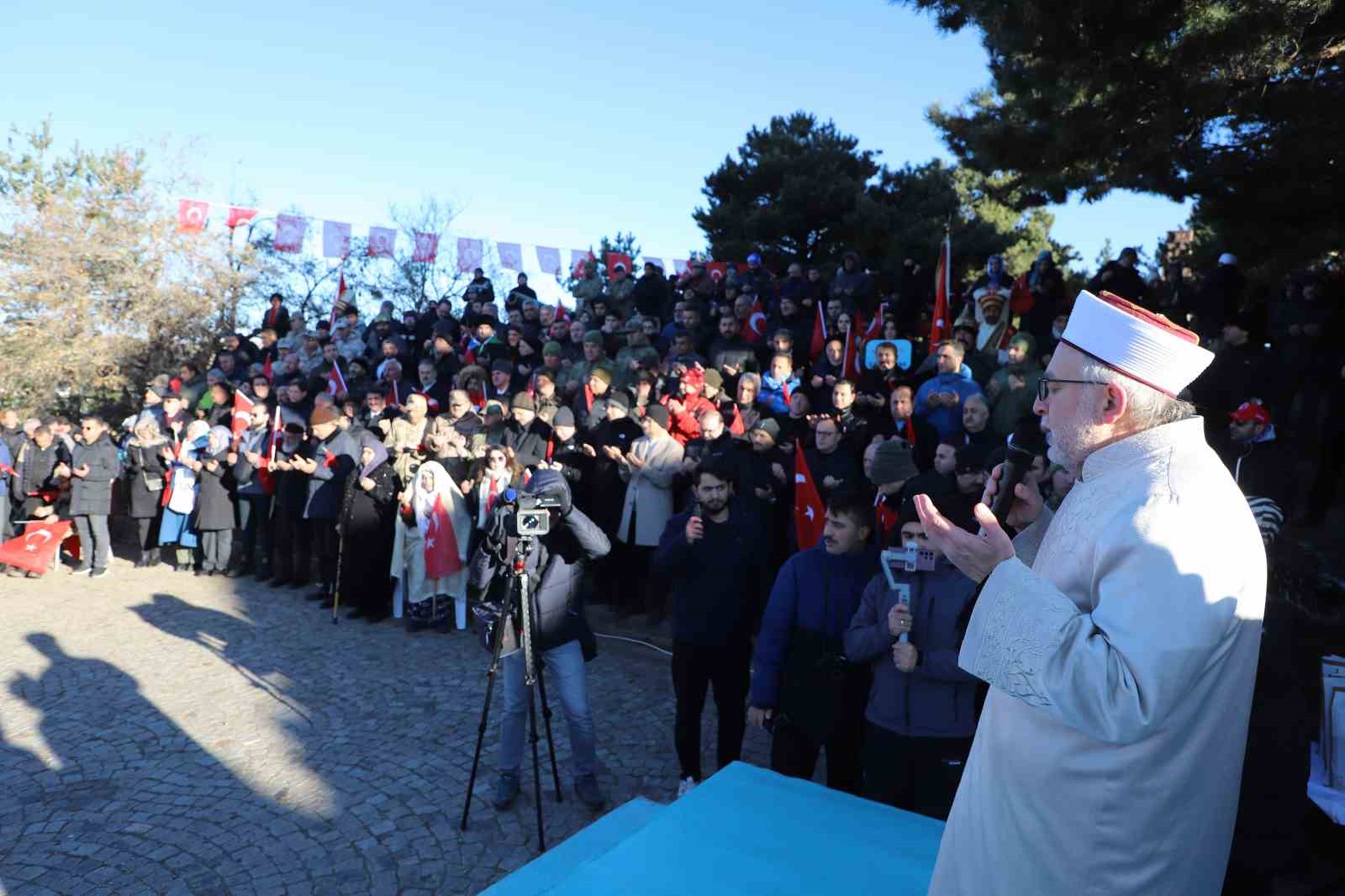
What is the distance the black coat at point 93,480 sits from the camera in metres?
10.5

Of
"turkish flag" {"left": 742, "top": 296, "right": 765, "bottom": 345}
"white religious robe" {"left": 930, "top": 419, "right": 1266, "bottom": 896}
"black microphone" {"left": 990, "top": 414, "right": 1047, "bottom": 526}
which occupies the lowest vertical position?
"white religious robe" {"left": 930, "top": 419, "right": 1266, "bottom": 896}

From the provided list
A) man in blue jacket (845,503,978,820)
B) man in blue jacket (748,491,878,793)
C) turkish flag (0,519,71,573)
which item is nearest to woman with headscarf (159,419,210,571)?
turkish flag (0,519,71,573)

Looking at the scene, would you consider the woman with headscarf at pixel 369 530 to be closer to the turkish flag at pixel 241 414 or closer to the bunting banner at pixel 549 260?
the turkish flag at pixel 241 414

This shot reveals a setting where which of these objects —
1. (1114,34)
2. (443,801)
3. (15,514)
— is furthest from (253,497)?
(1114,34)

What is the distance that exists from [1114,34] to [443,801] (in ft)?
22.7

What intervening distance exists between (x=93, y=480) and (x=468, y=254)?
10.0 m

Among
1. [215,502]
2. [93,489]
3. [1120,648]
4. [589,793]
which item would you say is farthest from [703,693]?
[93,489]

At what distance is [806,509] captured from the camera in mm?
6824

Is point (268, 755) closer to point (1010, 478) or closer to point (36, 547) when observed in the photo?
point (1010, 478)

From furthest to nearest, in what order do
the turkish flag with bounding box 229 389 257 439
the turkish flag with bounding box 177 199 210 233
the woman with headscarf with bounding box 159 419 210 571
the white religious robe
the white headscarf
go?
1. the turkish flag with bounding box 177 199 210 233
2. the woman with headscarf with bounding box 159 419 210 571
3. the turkish flag with bounding box 229 389 257 439
4. the white headscarf
5. the white religious robe

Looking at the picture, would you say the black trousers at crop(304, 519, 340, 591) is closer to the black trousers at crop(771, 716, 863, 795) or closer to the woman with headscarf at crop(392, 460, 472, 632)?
the woman with headscarf at crop(392, 460, 472, 632)

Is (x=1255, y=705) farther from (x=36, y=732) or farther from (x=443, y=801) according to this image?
(x=36, y=732)

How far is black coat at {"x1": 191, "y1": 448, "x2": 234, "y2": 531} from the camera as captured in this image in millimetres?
10305

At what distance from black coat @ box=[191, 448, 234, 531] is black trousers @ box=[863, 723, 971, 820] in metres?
9.24
